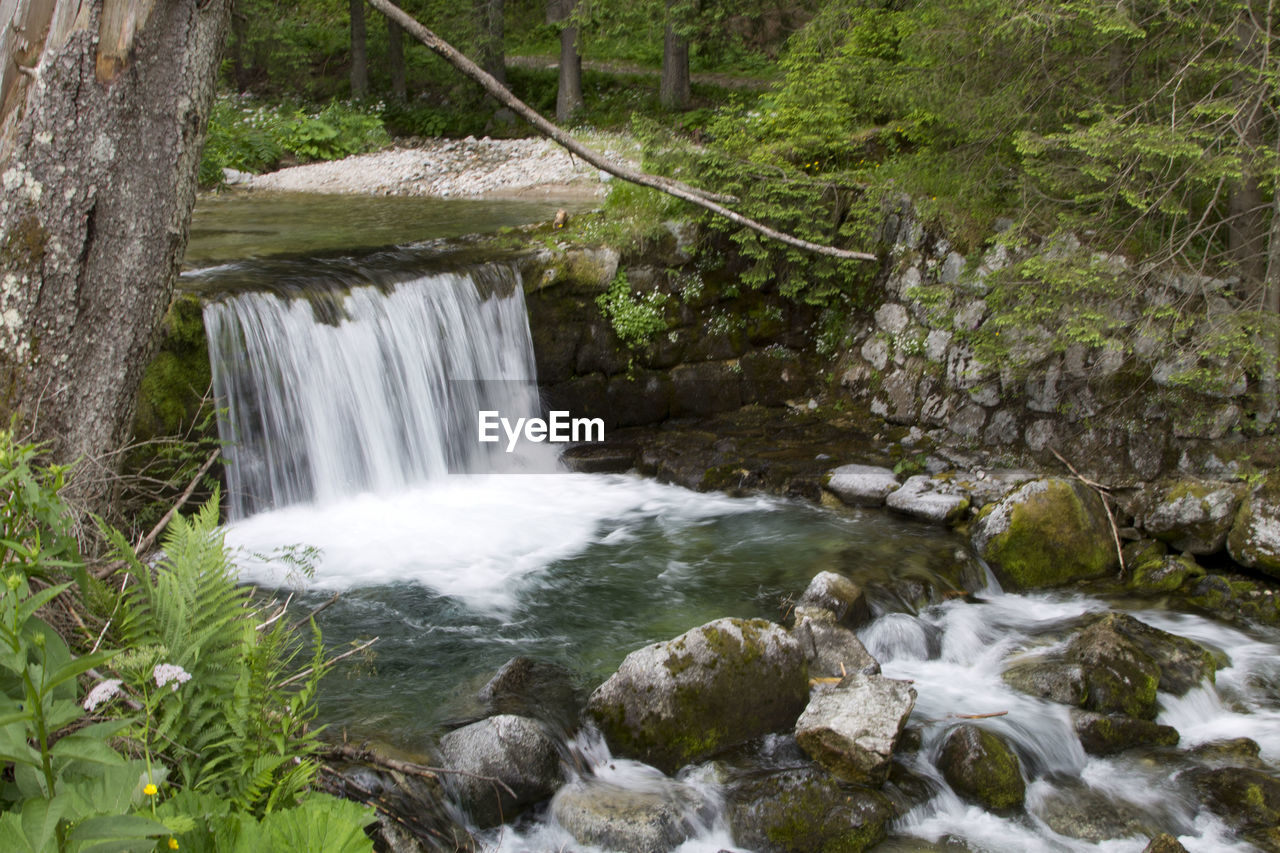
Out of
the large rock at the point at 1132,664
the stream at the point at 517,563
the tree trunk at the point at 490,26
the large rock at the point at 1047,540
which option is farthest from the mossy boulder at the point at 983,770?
the tree trunk at the point at 490,26

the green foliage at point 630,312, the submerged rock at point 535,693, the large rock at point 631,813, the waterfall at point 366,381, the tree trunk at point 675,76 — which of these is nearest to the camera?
the large rock at point 631,813

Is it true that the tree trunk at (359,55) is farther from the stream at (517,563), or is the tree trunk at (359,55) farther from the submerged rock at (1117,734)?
the submerged rock at (1117,734)

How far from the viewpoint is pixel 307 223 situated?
13.5m

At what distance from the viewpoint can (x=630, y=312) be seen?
10.3 m

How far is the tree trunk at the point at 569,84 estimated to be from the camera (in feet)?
70.7

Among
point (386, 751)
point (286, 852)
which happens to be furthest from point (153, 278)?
point (386, 751)

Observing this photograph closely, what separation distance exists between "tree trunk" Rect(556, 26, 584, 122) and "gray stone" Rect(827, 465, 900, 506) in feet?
49.2

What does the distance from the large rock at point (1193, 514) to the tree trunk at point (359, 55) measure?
22067 mm

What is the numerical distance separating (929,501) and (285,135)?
17.8 m

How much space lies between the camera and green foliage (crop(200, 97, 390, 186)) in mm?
19703

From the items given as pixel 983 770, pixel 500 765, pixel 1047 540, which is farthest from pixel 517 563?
pixel 1047 540

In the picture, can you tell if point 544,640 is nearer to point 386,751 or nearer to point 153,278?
point 386,751

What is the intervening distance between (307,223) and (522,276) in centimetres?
491

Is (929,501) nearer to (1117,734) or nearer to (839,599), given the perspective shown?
(839,599)
